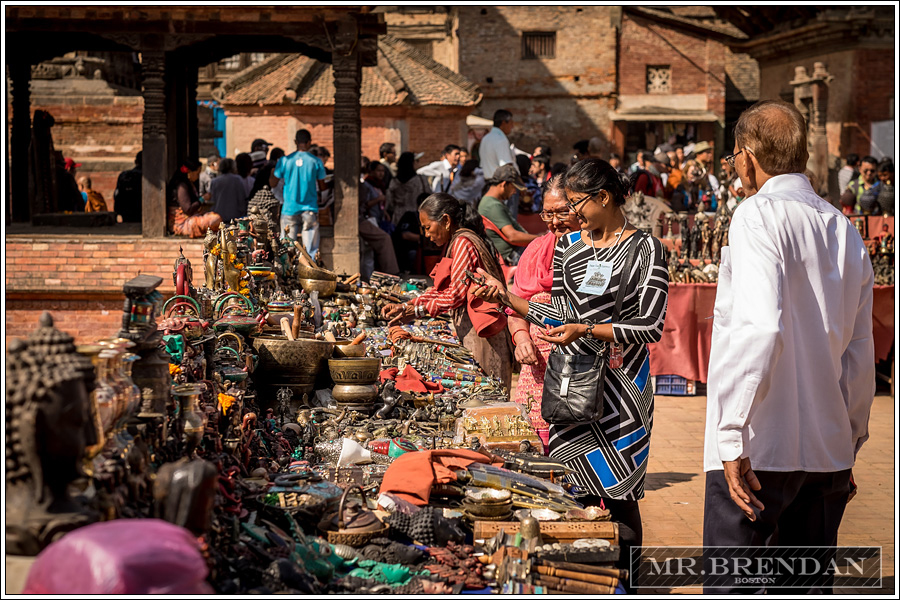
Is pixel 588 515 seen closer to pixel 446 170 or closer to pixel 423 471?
pixel 423 471

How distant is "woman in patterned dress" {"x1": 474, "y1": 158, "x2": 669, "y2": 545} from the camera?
143 inches

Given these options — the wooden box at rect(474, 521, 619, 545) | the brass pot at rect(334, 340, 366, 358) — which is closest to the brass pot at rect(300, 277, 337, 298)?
the brass pot at rect(334, 340, 366, 358)

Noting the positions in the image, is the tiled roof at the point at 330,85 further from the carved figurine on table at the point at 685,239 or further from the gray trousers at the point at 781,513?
the gray trousers at the point at 781,513

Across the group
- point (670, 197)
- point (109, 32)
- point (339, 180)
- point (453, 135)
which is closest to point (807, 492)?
point (339, 180)

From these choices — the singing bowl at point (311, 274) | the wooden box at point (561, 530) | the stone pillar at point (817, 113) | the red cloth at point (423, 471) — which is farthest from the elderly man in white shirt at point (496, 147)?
the wooden box at point (561, 530)

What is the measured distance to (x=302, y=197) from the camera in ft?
36.7

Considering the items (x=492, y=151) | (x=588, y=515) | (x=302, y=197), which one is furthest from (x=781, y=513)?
(x=492, y=151)

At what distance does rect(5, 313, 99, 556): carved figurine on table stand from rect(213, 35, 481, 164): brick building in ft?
60.7

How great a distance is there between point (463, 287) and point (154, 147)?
22.8ft

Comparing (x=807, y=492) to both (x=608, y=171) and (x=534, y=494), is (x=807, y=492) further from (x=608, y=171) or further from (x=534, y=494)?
(x=608, y=171)

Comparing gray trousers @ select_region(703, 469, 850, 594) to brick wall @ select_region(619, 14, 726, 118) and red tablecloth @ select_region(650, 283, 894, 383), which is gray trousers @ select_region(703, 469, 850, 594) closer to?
red tablecloth @ select_region(650, 283, 894, 383)

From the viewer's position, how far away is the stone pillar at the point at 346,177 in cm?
1132

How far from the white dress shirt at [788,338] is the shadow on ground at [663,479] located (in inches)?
133

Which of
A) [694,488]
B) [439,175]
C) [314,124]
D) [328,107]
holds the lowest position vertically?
[694,488]
